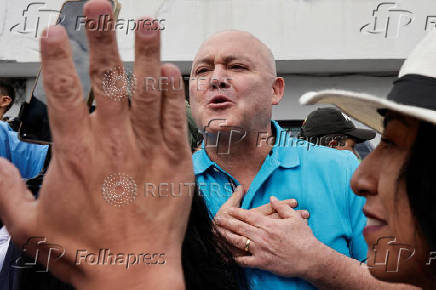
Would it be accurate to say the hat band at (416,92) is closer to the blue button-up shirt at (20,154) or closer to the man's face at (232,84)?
the man's face at (232,84)

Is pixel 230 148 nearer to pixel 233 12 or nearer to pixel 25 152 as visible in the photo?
pixel 25 152

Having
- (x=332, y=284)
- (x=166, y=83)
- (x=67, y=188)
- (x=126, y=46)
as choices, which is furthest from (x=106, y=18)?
(x=126, y=46)

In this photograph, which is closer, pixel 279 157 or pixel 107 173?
pixel 107 173

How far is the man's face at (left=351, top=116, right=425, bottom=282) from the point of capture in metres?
1.15

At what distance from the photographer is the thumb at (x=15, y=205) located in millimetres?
902

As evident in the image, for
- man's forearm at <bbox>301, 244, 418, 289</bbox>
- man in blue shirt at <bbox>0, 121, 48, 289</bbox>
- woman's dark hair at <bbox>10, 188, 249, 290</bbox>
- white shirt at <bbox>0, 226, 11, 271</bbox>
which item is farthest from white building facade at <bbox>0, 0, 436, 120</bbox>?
woman's dark hair at <bbox>10, 188, 249, 290</bbox>

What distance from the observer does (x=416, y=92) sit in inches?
45.4

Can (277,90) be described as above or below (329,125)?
above

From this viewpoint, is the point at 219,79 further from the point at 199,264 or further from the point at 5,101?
the point at 5,101

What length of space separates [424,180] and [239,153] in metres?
1.15

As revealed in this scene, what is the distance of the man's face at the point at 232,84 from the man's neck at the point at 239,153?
0.21ft

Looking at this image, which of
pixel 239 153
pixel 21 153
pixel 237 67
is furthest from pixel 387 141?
pixel 21 153

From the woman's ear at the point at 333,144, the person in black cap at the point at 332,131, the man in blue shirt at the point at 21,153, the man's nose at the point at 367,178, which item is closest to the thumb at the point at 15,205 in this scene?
the man's nose at the point at 367,178

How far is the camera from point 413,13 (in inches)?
312
